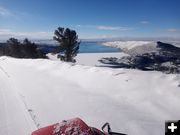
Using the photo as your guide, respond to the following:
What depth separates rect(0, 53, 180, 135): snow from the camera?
643 cm

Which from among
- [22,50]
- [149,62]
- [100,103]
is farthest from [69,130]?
[149,62]

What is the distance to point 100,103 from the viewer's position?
8477 mm

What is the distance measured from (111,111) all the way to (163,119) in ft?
5.82

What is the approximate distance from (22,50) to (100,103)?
54.8 metres

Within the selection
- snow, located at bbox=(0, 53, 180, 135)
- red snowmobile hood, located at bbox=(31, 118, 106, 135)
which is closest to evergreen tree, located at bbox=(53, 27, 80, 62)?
snow, located at bbox=(0, 53, 180, 135)

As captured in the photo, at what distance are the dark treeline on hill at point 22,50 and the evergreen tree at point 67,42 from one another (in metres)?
14.5

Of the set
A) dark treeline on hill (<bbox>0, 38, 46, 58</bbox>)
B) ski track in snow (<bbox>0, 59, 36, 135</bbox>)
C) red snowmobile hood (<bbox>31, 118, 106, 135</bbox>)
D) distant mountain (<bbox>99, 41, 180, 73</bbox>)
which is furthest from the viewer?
distant mountain (<bbox>99, 41, 180, 73</bbox>)

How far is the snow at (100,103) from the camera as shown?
6.43 meters

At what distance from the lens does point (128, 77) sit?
1072cm

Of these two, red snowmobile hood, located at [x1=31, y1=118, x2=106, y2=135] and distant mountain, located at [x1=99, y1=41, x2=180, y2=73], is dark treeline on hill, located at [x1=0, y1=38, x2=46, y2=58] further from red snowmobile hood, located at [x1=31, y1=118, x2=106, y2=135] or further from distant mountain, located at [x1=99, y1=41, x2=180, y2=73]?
red snowmobile hood, located at [x1=31, y1=118, x2=106, y2=135]

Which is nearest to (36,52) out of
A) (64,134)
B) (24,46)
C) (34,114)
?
(24,46)

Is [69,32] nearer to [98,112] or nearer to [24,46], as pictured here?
[24,46]

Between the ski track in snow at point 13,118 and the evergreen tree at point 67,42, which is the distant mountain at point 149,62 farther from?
the ski track in snow at point 13,118

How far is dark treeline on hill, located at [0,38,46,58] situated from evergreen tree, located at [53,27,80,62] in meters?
14.5
